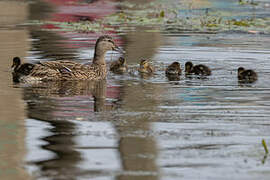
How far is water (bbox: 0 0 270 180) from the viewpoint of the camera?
6.27 m

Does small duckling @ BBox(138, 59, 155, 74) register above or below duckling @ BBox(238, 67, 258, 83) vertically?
above

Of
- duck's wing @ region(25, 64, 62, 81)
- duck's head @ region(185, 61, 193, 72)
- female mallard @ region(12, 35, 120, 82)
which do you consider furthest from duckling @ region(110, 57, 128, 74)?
duck's wing @ region(25, 64, 62, 81)

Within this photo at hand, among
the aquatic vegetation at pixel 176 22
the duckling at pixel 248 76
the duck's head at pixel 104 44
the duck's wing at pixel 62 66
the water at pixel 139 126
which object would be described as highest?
the aquatic vegetation at pixel 176 22

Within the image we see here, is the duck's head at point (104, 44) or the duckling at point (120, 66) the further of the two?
the duckling at point (120, 66)

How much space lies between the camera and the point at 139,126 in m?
7.79

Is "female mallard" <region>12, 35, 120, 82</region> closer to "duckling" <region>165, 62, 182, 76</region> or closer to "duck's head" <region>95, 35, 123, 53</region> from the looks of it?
"duck's head" <region>95, 35, 123, 53</region>

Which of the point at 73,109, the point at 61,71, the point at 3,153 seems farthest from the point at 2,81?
the point at 3,153

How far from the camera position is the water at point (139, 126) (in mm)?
6273

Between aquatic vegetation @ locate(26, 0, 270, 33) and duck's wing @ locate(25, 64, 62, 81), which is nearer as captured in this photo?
duck's wing @ locate(25, 64, 62, 81)

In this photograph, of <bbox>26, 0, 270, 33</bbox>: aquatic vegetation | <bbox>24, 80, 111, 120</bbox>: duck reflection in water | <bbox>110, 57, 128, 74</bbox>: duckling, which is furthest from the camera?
<bbox>26, 0, 270, 33</bbox>: aquatic vegetation

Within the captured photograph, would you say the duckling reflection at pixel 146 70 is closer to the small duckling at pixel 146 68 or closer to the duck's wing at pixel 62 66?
the small duckling at pixel 146 68

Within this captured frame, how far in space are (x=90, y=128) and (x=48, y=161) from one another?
130 cm

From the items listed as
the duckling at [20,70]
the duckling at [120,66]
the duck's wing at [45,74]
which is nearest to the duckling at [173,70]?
the duckling at [120,66]

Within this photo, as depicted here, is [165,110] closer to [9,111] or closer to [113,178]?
[9,111]
